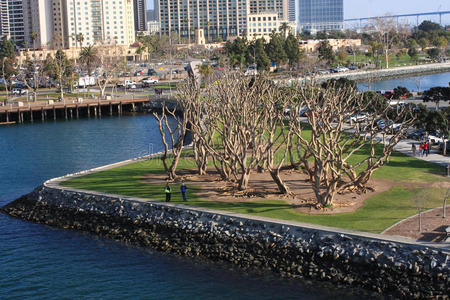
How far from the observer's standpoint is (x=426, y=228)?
113 feet

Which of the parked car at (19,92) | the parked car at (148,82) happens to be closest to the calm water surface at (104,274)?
the parked car at (19,92)

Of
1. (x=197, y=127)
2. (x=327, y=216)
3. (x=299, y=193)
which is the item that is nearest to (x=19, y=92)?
(x=197, y=127)

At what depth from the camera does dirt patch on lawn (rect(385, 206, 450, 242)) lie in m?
33.3

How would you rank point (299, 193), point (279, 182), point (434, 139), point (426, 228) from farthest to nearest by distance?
point (434, 139)
point (299, 193)
point (279, 182)
point (426, 228)

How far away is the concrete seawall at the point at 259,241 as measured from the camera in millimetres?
31391

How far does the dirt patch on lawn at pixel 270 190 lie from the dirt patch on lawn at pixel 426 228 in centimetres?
414

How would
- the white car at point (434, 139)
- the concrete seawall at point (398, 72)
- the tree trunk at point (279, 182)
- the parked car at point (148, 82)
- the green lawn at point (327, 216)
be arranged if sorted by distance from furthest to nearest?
the concrete seawall at point (398, 72)
the parked car at point (148, 82)
the white car at point (434, 139)
the tree trunk at point (279, 182)
the green lawn at point (327, 216)

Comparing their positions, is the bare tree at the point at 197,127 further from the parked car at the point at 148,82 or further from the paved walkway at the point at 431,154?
the parked car at the point at 148,82

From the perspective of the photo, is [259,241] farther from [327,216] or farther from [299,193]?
[299,193]

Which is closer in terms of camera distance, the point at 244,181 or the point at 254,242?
the point at 254,242

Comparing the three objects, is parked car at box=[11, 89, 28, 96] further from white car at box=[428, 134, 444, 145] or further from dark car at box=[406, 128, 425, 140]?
white car at box=[428, 134, 444, 145]

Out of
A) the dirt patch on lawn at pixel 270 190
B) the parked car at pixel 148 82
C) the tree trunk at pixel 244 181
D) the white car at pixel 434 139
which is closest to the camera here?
the dirt patch on lawn at pixel 270 190

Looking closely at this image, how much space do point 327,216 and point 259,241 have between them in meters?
4.21

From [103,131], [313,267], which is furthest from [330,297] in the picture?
[103,131]
